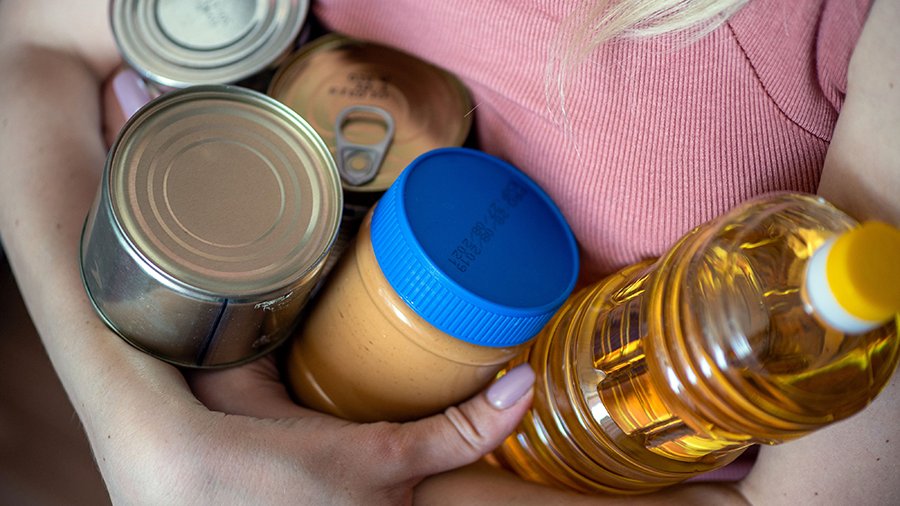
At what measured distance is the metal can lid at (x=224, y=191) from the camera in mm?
519

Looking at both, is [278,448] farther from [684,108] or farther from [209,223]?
[684,108]

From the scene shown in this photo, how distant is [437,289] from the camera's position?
0.54m

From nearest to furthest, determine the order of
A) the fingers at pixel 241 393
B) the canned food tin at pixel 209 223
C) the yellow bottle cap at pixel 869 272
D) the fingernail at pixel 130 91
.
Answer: the yellow bottle cap at pixel 869 272, the canned food tin at pixel 209 223, the fingers at pixel 241 393, the fingernail at pixel 130 91

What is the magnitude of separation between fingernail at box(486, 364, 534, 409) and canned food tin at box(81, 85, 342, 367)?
0.17m

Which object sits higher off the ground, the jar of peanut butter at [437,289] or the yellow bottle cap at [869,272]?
the yellow bottle cap at [869,272]

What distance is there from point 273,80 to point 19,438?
51 centimetres

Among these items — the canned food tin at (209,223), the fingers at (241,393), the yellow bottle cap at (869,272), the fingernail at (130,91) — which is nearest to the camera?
the yellow bottle cap at (869,272)

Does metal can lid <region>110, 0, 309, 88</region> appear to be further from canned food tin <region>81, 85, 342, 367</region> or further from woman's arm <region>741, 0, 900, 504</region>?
woman's arm <region>741, 0, 900, 504</region>

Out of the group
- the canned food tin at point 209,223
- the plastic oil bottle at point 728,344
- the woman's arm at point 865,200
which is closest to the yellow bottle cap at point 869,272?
the plastic oil bottle at point 728,344

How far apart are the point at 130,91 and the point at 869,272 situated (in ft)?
2.22

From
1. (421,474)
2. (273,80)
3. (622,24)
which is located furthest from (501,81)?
(421,474)

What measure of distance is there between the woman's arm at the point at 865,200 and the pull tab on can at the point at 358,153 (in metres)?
0.38

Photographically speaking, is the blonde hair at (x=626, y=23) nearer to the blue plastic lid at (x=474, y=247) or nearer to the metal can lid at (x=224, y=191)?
the blue plastic lid at (x=474, y=247)

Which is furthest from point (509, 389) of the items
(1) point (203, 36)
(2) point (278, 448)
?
(1) point (203, 36)
